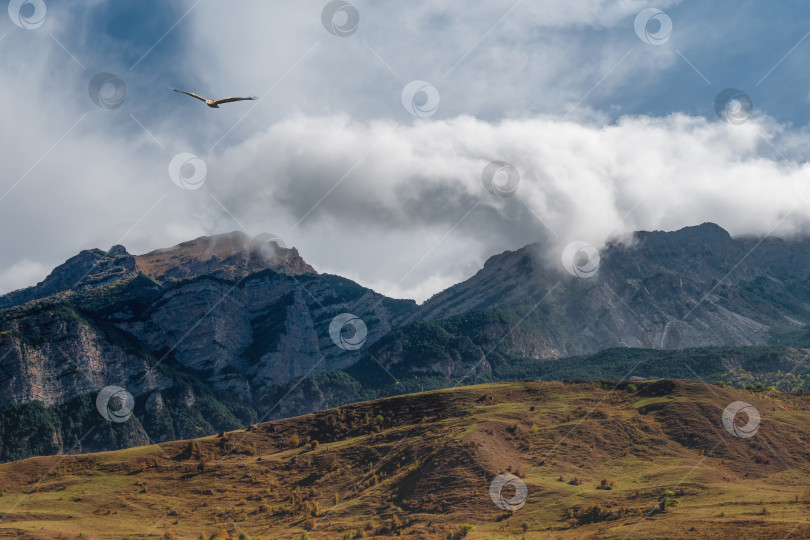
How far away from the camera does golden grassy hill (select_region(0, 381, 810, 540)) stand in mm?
88625

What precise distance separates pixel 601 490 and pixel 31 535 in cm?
7393

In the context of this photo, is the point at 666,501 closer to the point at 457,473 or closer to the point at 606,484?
the point at 606,484

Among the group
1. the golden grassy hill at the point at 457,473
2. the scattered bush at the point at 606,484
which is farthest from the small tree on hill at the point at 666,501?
the scattered bush at the point at 606,484

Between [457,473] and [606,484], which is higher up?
[457,473]

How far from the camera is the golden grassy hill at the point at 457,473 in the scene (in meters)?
88.6

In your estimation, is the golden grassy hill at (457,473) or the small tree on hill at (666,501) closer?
the small tree on hill at (666,501)

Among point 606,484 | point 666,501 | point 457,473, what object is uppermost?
point 457,473

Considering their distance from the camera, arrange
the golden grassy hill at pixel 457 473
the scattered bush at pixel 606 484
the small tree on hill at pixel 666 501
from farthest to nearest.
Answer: the scattered bush at pixel 606 484
the golden grassy hill at pixel 457 473
the small tree on hill at pixel 666 501

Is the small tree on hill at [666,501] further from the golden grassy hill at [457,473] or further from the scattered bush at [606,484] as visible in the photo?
the scattered bush at [606,484]

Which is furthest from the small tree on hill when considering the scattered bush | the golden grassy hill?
the scattered bush

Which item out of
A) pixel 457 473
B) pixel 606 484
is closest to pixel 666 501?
pixel 606 484

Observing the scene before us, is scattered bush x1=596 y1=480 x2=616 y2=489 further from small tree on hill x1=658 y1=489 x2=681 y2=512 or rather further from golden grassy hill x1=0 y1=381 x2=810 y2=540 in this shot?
small tree on hill x1=658 y1=489 x2=681 y2=512

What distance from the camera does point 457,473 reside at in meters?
104

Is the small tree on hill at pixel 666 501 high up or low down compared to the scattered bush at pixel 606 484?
down
